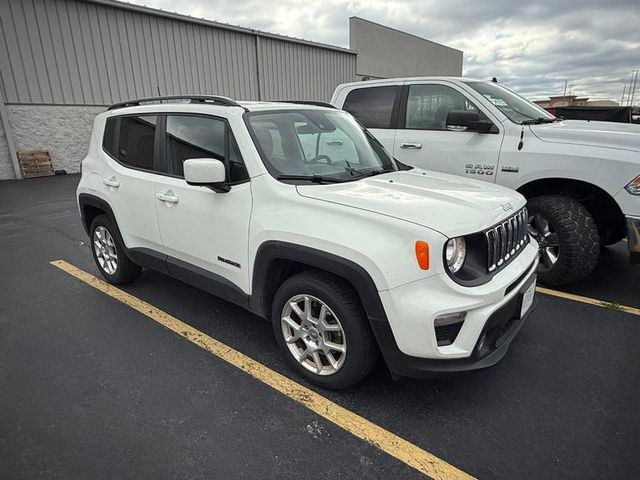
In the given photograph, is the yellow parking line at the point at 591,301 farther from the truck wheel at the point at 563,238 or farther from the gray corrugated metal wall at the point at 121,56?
the gray corrugated metal wall at the point at 121,56

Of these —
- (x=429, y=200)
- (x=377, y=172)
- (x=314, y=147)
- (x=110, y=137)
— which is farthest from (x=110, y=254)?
(x=429, y=200)

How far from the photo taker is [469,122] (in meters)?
4.24

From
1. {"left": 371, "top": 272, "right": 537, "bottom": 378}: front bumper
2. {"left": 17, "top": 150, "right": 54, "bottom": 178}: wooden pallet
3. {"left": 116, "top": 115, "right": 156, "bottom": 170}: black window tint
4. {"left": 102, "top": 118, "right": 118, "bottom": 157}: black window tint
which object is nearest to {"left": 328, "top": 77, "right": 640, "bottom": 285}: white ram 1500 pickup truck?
{"left": 371, "top": 272, "right": 537, "bottom": 378}: front bumper

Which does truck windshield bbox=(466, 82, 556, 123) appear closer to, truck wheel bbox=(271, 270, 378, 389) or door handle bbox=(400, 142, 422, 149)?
door handle bbox=(400, 142, 422, 149)

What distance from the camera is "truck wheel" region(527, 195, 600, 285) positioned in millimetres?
3805

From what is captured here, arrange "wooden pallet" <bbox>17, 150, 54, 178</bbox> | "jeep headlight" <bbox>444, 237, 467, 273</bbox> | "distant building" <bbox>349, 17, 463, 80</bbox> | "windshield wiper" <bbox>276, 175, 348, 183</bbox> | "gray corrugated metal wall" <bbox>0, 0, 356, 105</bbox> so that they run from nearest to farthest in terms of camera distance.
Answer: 1. "jeep headlight" <bbox>444, 237, 467, 273</bbox>
2. "windshield wiper" <bbox>276, 175, 348, 183</bbox>
3. "gray corrugated metal wall" <bbox>0, 0, 356, 105</bbox>
4. "wooden pallet" <bbox>17, 150, 54, 178</bbox>
5. "distant building" <bbox>349, 17, 463, 80</bbox>

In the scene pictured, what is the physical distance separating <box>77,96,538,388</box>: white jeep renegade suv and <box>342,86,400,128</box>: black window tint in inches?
69.9

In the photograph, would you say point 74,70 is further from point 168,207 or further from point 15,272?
point 168,207

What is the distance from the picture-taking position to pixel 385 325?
2156 mm

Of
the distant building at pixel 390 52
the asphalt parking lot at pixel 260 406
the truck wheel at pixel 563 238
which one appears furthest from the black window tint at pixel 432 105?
the distant building at pixel 390 52

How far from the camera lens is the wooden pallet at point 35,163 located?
41.9 ft

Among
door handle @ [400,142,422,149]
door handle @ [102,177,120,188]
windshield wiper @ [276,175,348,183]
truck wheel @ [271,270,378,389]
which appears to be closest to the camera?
truck wheel @ [271,270,378,389]

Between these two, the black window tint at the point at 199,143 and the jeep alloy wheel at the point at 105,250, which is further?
the jeep alloy wheel at the point at 105,250

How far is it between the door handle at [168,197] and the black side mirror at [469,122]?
2900 millimetres
